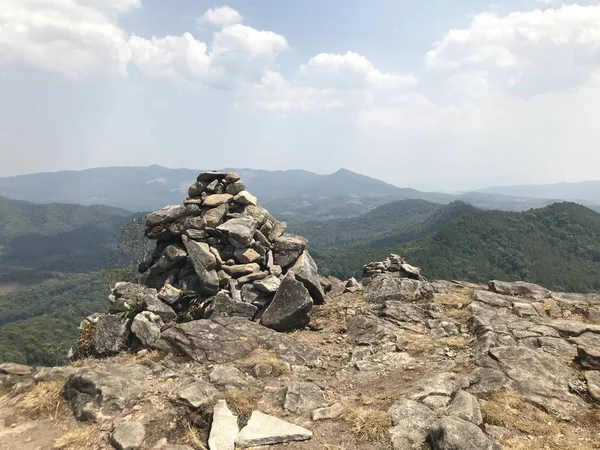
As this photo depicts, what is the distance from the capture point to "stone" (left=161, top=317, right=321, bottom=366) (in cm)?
1373

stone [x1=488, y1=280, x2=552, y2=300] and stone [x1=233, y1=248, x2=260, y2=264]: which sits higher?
stone [x1=233, y1=248, x2=260, y2=264]

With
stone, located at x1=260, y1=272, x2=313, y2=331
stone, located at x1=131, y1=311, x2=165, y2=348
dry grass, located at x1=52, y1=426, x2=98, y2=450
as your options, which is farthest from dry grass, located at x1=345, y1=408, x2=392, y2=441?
stone, located at x1=131, y1=311, x2=165, y2=348

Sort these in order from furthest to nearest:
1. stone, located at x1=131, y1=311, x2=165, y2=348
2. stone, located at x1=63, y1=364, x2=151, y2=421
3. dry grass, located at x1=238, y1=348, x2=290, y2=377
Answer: stone, located at x1=131, y1=311, x2=165, y2=348 < dry grass, located at x1=238, y1=348, x2=290, y2=377 < stone, located at x1=63, y1=364, x2=151, y2=421

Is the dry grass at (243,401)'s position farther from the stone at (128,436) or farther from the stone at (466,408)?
the stone at (466,408)

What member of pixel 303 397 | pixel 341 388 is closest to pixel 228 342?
pixel 303 397

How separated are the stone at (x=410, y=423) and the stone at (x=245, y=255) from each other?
12.3 metres

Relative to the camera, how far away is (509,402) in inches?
411

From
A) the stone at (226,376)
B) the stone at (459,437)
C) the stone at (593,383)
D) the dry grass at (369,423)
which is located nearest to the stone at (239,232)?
the stone at (226,376)

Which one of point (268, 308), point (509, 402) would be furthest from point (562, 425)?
point (268, 308)

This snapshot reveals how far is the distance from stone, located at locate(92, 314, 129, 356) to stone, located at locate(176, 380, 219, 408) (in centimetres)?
601

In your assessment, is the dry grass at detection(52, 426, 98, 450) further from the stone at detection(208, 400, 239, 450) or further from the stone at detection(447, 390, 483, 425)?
the stone at detection(447, 390, 483, 425)

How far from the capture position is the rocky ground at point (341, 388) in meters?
9.23

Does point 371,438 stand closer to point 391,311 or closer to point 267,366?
point 267,366

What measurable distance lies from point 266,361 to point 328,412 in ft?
11.7
